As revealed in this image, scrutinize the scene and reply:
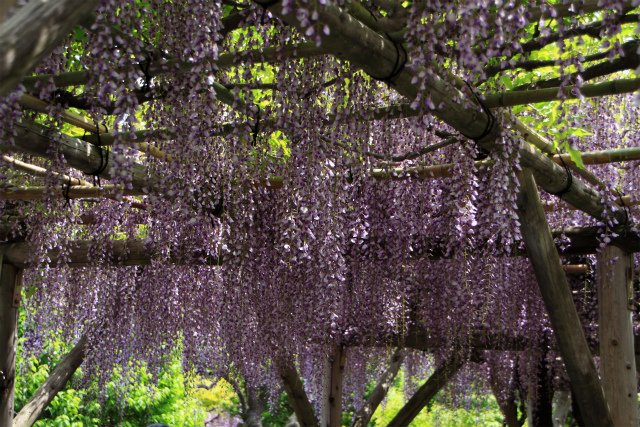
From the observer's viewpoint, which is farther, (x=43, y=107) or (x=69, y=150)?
(x=69, y=150)

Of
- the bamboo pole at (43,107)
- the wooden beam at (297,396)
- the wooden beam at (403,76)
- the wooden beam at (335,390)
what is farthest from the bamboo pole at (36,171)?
the wooden beam at (335,390)

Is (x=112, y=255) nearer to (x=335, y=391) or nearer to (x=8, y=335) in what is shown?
(x=8, y=335)

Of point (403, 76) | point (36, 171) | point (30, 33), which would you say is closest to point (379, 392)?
point (36, 171)

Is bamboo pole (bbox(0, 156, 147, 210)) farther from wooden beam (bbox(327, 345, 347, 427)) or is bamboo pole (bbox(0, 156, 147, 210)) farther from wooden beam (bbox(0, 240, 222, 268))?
wooden beam (bbox(327, 345, 347, 427))

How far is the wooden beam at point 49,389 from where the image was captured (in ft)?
19.0

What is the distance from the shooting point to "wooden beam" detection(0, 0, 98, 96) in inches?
52.2

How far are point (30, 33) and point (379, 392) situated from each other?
640cm

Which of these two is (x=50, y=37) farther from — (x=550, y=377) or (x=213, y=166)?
(x=550, y=377)

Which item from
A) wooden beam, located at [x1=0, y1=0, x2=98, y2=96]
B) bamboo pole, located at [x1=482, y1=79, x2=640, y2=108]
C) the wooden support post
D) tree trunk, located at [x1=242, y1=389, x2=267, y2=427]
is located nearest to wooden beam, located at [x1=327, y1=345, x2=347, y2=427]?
the wooden support post

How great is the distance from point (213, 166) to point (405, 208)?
1.19 m

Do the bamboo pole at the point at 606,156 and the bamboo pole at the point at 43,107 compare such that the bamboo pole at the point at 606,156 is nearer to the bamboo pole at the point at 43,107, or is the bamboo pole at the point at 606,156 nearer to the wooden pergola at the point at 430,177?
the wooden pergola at the point at 430,177

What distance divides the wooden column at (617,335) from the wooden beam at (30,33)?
3916 mm

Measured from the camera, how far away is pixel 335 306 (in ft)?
13.6

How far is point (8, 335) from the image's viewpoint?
5.26m
